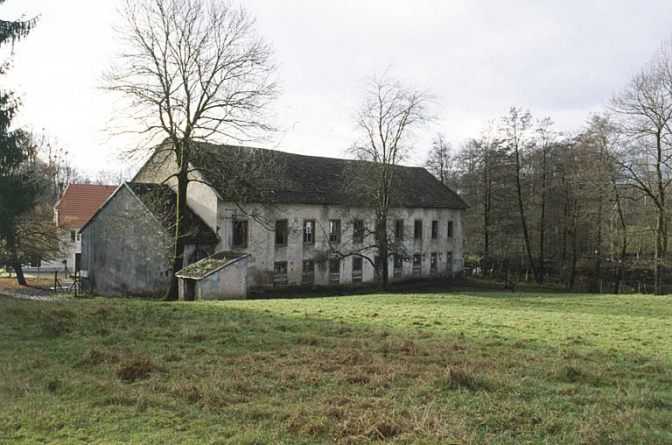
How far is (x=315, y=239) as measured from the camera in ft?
111

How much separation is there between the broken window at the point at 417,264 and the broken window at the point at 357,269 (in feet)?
21.0

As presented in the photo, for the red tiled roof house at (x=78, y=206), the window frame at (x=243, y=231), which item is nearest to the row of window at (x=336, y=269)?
the window frame at (x=243, y=231)

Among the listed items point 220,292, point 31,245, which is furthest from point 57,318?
point 31,245

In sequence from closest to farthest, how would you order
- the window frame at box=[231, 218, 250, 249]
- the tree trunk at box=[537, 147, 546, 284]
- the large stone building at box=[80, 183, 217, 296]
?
the large stone building at box=[80, 183, 217, 296] < the window frame at box=[231, 218, 250, 249] < the tree trunk at box=[537, 147, 546, 284]

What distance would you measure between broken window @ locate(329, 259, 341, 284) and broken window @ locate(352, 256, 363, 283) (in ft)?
4.87

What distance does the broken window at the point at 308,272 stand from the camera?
33.0m

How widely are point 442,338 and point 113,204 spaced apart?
1019 inches

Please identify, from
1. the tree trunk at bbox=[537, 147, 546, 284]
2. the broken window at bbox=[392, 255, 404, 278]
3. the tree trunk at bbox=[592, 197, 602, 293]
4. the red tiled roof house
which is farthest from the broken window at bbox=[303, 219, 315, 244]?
the red tiled roof house

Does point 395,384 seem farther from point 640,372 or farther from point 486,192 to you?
point 486,192

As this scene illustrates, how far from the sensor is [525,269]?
4872 centimetres

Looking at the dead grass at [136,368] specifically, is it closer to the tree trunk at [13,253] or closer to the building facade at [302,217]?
the building facade at [302,217]

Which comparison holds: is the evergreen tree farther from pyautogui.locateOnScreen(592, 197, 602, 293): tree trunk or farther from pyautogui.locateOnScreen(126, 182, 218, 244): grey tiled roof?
pyautogui.locateOnScreen(592, 197, 602, 293): tree trunk

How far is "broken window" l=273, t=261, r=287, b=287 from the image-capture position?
3142 cm

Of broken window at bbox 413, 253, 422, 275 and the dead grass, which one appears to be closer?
the dead grass
